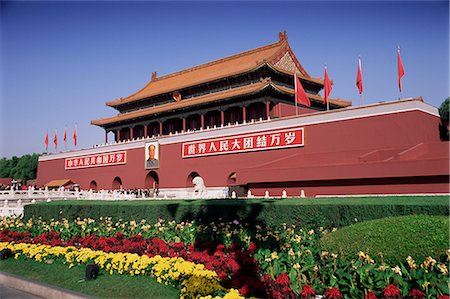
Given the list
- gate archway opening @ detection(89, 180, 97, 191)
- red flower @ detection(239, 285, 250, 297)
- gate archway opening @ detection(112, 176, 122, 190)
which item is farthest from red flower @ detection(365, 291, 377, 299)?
gate archway opening @ detection(89, 180, 97, 191)

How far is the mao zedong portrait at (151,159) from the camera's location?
30.9m

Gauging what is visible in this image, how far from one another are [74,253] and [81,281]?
131 centimetres

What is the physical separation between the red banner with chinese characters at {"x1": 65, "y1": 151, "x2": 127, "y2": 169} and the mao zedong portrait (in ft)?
9.82

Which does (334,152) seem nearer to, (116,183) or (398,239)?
(398,239)

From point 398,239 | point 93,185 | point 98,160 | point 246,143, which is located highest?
point 246,143

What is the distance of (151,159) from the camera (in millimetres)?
31203

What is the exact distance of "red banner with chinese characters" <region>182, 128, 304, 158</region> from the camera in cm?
2262

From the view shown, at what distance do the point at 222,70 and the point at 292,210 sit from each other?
82.6 ft

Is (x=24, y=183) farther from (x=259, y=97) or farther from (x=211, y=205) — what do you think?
(x=211, y=205)

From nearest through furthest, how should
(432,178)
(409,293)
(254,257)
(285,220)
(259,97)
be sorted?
(409,293)
(254,257)
(285,220)
(432,178)
(259,97)

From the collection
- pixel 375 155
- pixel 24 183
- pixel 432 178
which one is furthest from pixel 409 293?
pixel 24 183

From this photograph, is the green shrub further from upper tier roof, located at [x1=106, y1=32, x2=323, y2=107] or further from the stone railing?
upper tier roof, located at [x1=106, y1=32, x2=323, y2=107]

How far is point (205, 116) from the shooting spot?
32.2 meters

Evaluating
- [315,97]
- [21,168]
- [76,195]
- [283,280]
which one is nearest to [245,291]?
[283,280]
